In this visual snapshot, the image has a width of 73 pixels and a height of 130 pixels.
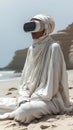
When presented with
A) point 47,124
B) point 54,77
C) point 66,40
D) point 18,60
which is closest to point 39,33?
point 54,77

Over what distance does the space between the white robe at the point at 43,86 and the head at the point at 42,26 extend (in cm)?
11

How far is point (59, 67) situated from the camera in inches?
290

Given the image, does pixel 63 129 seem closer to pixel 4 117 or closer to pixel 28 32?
pixel 4 117

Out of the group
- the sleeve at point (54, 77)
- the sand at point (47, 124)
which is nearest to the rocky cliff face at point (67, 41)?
the sleeve at point (54, 77)

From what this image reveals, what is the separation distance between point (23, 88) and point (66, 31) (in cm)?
5510

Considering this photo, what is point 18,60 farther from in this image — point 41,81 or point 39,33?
point 41,81

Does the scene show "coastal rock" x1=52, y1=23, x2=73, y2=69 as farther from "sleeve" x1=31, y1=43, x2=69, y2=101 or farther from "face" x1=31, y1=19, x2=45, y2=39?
"sleeve" x1=31, y1=43, x2=69, y2=101

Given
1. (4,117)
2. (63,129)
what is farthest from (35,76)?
(63,129)

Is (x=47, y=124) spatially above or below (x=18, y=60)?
above

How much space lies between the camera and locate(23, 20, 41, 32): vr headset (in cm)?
754

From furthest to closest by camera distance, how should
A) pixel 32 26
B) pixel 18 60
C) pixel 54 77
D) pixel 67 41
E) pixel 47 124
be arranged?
pixel 18 60 → pixel 67 41 → pixel 32 26 → pixel 54 77 → pixel 47 124

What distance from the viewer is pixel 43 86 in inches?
290

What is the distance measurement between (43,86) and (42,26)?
971 millimetres

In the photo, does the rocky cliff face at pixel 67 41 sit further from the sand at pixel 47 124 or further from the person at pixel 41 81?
the sand at pixel 47 124
